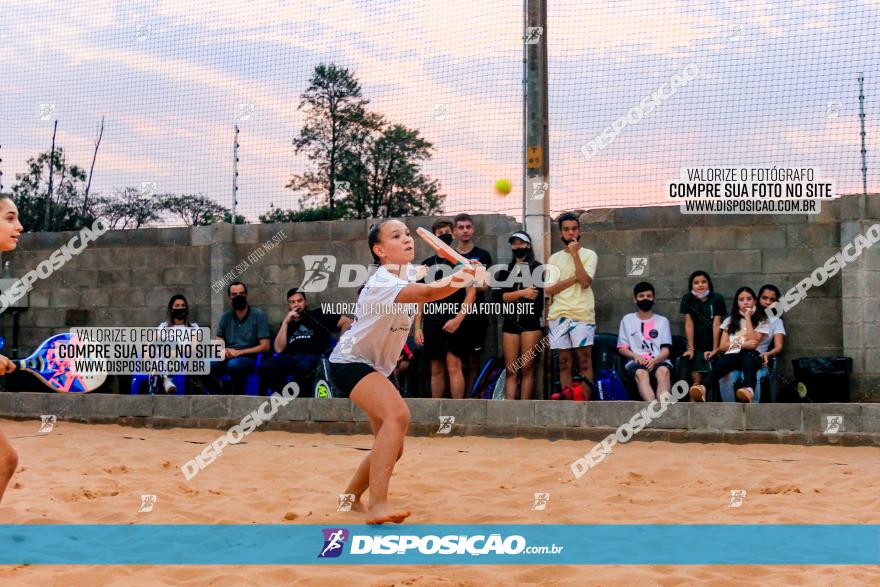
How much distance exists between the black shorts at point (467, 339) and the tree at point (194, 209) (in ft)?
11.9

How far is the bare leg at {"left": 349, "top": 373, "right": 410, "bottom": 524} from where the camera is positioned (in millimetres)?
5074

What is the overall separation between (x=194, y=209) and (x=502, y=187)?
13.3ft

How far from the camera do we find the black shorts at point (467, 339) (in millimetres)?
9250

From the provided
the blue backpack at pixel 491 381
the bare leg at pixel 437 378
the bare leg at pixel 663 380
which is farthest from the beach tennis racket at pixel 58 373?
the bare leg at pixel 663 380

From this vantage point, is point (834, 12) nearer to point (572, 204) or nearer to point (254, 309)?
→ point (572, 204)

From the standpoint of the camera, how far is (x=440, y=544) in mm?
4629

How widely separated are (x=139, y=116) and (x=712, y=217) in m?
6.72

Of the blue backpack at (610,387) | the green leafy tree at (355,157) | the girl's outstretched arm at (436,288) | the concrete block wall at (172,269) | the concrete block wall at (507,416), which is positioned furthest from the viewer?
the concrete block wall at (172,269)

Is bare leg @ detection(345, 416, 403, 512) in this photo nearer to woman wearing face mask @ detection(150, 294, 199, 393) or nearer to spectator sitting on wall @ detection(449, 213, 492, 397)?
spectator sitting on wall @ detection(449, 213, 492, 397)

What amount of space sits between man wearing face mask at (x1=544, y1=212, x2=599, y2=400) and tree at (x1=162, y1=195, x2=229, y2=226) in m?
4.29

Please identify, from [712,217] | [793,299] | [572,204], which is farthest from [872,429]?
[572,204]

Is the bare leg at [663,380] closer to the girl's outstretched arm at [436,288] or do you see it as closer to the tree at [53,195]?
the girl's outstretched arm at [436,288]

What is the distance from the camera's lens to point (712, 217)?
955 cm

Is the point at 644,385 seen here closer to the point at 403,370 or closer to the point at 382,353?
the point at 403,370
